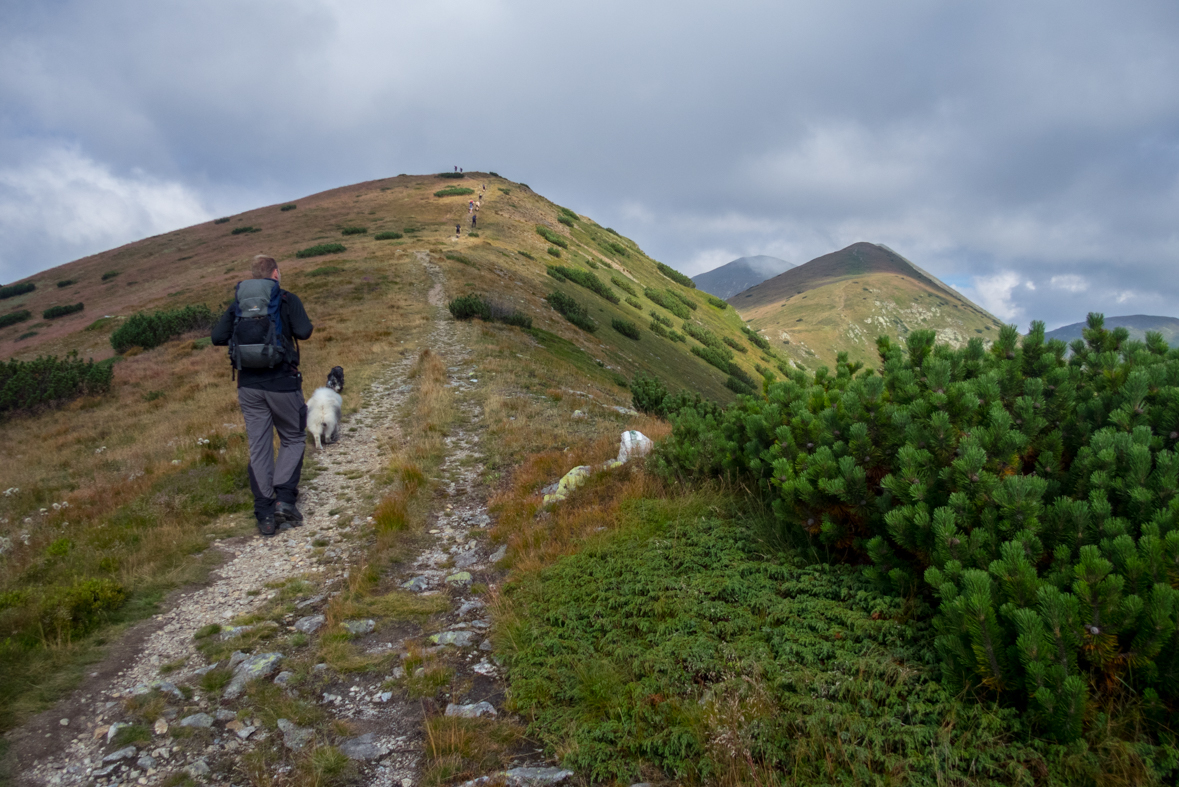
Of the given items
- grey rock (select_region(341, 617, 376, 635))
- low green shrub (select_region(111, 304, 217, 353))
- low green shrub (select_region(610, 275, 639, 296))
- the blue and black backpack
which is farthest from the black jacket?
low green shrub (select_region(610, 275, 639, 296))

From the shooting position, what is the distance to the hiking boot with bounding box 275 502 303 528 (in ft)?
22.3

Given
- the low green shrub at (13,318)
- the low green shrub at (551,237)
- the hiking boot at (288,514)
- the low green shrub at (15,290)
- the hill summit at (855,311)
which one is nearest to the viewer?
the hiking boot at (288,514)

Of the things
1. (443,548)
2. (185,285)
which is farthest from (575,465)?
(185,285)

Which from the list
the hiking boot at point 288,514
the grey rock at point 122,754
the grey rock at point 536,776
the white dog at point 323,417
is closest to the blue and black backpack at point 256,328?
the hiking boot at point 288,514

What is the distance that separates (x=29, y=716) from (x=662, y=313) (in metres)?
39.6

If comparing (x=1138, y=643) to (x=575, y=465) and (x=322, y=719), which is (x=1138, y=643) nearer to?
(x=322, y=719)

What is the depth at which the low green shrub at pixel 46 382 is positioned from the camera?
14.8m

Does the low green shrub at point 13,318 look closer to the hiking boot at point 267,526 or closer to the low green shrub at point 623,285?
the low green shrub at point 623,285

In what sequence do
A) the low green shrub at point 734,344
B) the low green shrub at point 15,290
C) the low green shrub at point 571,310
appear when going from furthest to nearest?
the low green shrub at point 734,344
the low green shrub at point 15,290
the low green shrub at point 571,310

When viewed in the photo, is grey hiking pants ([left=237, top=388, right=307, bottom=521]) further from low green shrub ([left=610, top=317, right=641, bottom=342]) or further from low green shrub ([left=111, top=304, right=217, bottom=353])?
low green shrub ([left=610, top=317, right=641, bottom=342])

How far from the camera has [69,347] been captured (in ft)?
82.1

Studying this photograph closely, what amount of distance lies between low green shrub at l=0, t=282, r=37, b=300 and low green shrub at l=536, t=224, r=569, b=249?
38.8m

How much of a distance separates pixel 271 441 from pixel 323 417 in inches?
134

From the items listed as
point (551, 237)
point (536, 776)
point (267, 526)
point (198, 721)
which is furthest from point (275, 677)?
point (551, 237)
